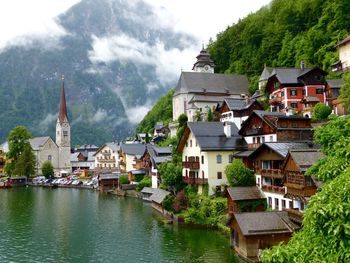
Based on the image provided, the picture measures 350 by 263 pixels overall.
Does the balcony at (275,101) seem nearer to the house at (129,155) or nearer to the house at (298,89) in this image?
the house at (298,89)

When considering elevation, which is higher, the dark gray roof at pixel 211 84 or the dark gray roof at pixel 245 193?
the dark gray roof at pixel 211 84

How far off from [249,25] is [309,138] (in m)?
77.7

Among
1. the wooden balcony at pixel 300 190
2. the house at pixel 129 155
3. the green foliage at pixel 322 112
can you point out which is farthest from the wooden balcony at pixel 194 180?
the house at pixel 129 155

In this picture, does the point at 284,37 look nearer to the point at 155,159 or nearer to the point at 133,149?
the point at 133,149

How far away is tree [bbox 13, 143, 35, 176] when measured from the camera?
99875 mm

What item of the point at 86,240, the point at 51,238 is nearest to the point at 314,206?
the point at 86,240

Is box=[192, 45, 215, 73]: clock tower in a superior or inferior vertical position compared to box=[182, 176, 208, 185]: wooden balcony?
superior

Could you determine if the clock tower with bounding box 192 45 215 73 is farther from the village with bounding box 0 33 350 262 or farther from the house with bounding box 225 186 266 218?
the house with bounding box 225 186 266 218

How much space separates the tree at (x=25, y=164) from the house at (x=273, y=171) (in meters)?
76.9

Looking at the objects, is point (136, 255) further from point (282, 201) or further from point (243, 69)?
point (243, 69)

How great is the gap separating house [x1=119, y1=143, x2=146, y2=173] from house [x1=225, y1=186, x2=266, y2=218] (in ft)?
170

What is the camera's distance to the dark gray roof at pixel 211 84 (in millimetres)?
92062

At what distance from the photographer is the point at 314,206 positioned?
357 inches

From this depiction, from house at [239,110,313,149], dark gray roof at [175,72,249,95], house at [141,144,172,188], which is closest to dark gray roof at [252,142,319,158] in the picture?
house at [239,110,313,149]
